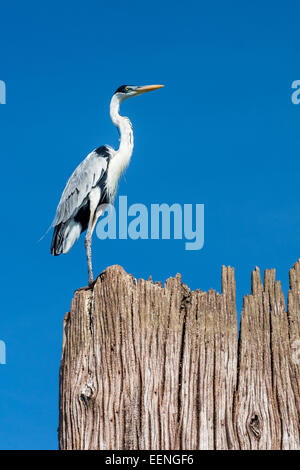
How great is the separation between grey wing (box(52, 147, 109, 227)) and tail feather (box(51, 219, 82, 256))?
0.11m

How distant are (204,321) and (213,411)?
0.81 meters

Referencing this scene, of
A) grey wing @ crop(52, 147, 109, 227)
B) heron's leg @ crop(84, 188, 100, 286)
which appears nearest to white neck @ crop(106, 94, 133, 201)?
grey wing @ crop(52, 147, 109, 227)

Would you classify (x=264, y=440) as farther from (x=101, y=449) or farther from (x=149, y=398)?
(x=101, y=449)

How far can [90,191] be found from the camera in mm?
11117

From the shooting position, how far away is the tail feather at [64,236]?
34.8ft

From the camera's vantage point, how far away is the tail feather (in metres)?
10.6

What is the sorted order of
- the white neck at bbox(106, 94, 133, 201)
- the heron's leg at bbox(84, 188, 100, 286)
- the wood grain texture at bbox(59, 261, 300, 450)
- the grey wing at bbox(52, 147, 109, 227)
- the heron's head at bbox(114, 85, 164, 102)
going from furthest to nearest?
1. the heron's head at bbox(114, 85, 164, 102)
2. the white neck at bbox(106, 94, 133, 201)
3. the grey wing at bbox(52, 147, 109, 227)
4. the heron's leg at bbox(84, 188, 100, 286)
5. the wood grain texture at bbox(59, 261, 300, 450)

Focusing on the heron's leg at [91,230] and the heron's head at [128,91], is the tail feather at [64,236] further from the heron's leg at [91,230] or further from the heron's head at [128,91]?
the heron's head at [128,91]

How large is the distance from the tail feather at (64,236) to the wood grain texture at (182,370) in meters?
4.44

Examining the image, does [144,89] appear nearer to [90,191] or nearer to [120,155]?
[120,155]

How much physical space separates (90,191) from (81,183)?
215 millimetres

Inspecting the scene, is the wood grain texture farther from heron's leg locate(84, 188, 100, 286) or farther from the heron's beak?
the heron's beak

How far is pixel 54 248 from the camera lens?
10617 millimetres

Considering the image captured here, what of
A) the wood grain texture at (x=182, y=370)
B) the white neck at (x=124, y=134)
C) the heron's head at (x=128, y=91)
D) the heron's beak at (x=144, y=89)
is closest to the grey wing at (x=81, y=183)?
the white neck at (x=124, y=134)
